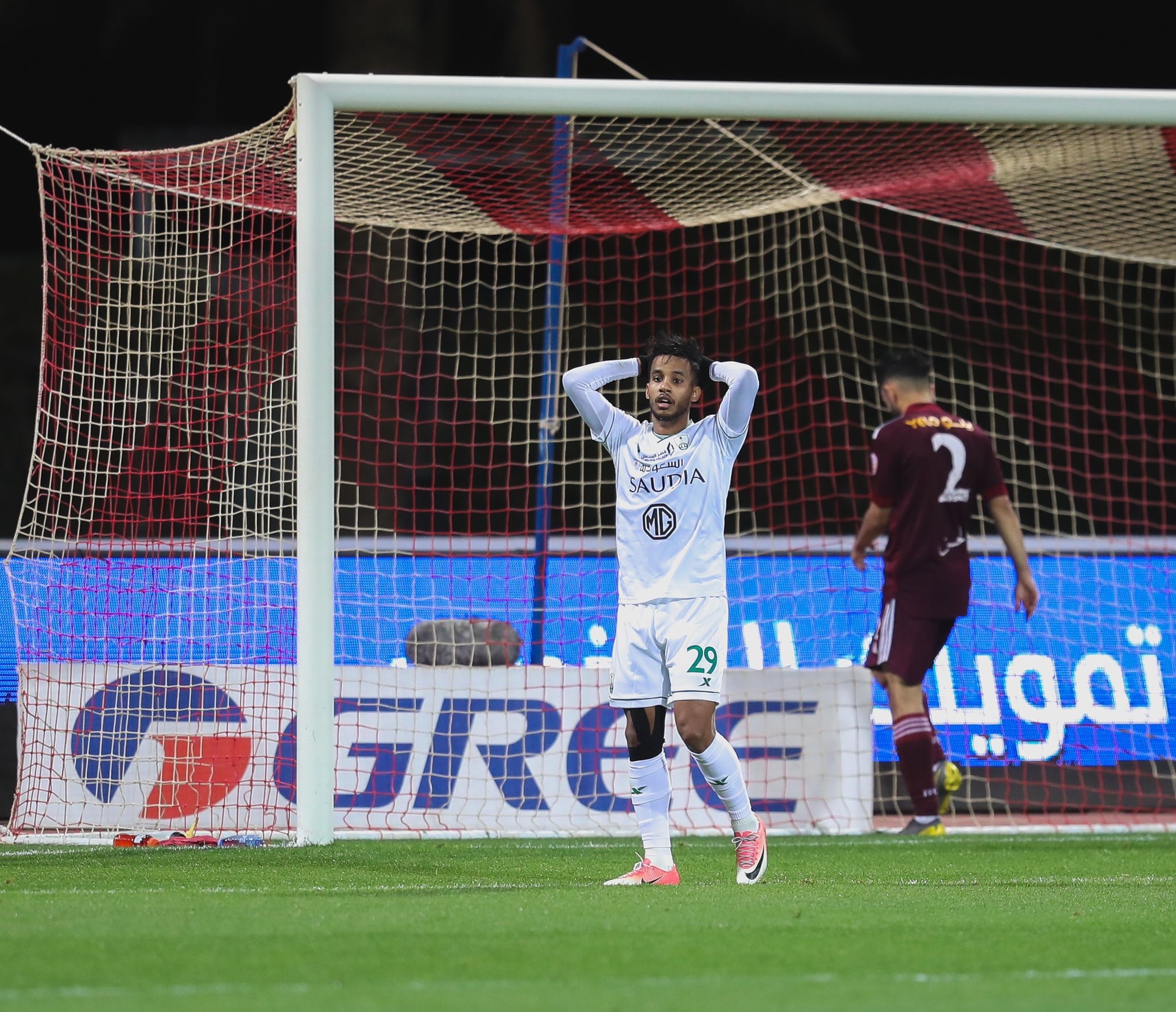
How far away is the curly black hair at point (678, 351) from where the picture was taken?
18.3 feet

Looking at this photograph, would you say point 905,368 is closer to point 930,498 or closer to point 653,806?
point 930,498

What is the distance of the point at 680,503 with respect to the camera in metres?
5.45

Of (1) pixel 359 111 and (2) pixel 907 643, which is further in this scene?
(2) pixel 907 643

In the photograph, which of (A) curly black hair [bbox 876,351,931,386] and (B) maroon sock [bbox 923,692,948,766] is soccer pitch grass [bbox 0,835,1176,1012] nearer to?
(B) maroon sock [bbox 923,692,948,766]

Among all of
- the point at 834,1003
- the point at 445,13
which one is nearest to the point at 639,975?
the point at 834,1003

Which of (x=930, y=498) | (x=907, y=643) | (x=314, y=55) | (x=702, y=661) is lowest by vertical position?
(x=702, y=661)

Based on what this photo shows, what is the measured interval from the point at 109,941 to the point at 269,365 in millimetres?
4403

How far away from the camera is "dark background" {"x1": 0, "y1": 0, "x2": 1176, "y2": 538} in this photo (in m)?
15.3

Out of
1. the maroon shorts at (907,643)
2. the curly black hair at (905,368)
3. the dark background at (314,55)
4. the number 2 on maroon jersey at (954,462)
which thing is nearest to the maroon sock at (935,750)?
the maroon shorts at (907,643)

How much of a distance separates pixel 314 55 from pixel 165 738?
395 inches

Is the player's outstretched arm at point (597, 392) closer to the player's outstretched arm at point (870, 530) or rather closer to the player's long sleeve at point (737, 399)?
the player's long sleeve at point (737, 399)

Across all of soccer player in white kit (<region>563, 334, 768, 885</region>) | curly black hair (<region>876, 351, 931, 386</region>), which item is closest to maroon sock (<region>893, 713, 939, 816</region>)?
curly black hair (<region>876, 351, 931, 386</region>)

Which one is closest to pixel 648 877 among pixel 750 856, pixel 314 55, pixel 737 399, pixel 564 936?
pixel 750 856

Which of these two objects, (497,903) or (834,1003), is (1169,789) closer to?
(497,903)
